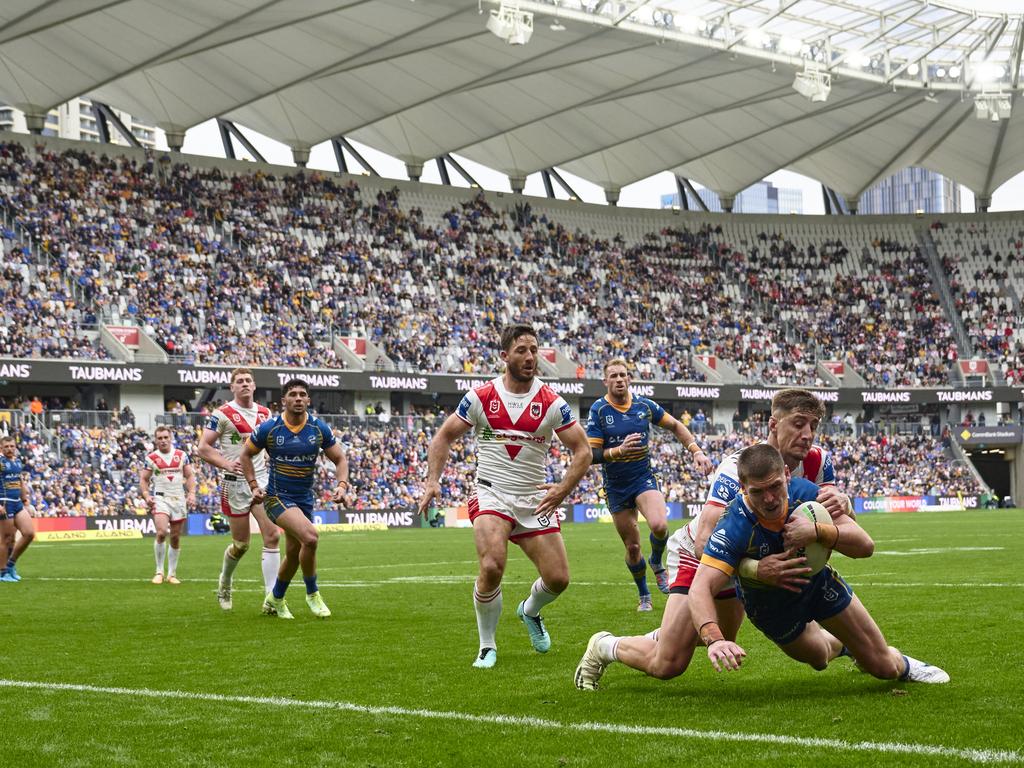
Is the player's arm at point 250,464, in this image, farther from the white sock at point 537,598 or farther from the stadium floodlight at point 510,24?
the stadium floodlight at point 510,24

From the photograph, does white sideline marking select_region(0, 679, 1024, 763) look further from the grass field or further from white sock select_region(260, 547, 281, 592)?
white sock select_region(260, 547, 281, 592)

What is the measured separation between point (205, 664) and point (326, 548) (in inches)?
853

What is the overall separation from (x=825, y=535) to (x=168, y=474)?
16243 millimetres

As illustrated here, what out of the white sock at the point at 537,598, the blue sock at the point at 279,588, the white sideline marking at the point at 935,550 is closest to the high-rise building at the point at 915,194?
the white sideline marking at the point at 935,550

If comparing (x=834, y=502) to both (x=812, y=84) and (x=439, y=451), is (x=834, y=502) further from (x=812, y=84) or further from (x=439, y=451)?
(x=812, y=84)

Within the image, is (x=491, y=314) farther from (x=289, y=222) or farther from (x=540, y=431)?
(x=540, y=431)

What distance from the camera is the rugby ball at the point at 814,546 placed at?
7.02 m

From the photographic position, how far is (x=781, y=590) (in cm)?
745

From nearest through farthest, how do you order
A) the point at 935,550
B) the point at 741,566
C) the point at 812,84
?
the point at 741,566
the point at 935,550
the point at 812,84

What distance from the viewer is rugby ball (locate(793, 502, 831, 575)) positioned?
276 inches

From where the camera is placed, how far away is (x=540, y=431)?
422 inches

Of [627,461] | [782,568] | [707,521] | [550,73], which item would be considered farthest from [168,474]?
[550,73]

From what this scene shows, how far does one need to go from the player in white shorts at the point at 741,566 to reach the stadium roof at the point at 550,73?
35.5m

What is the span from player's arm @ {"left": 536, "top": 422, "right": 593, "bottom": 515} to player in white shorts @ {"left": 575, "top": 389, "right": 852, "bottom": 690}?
181 centimetres
